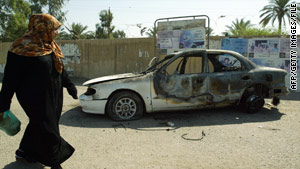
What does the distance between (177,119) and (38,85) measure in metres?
3.26

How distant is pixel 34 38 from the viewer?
8.34ft

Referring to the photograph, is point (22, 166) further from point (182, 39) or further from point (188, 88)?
point (182, 39)

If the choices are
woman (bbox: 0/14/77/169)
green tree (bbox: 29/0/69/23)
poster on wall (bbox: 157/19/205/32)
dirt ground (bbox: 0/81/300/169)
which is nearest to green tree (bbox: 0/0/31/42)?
green tree (bbox: 29/0/69/23)

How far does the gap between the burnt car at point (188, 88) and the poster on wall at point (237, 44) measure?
399 centimetres

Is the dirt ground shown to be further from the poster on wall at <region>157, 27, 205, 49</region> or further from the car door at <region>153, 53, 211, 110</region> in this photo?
the poster on wall at <region>157, 27, 205, 49</region>

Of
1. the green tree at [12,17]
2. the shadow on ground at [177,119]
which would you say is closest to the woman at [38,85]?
the shadow on ground at [177,119]

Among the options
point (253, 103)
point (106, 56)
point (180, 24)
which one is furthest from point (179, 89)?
point (106, 56)

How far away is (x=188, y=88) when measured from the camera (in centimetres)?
505

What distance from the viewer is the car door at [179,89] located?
4977mm

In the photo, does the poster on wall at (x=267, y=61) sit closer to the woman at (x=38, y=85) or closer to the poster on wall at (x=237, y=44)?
the poster on wall at (x=237, y=44)

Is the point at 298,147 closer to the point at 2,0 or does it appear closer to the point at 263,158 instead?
the point at 263,158

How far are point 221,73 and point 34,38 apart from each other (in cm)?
396

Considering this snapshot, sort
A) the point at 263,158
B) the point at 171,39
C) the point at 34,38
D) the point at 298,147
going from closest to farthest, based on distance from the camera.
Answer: the point at 34,38
the point at 263,158
the point at 298,147
the point at 171,39

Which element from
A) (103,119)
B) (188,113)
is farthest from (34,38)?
(188,113)
